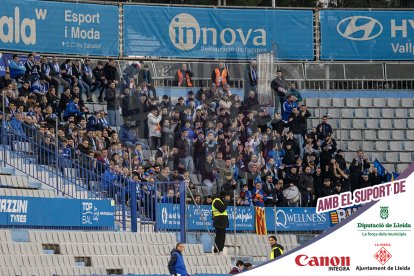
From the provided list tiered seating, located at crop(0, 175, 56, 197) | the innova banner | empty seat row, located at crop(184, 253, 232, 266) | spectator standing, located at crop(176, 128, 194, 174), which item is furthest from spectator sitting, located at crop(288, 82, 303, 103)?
the innova banner

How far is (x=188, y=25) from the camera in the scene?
115ft

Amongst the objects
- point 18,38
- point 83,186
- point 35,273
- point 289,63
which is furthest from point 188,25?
point 35,273

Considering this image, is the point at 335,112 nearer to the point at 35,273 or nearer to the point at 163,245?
the point at 163,245

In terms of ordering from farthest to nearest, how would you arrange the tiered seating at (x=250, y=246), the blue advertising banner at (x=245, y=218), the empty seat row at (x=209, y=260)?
the tiered seating at (x=250, y=246) → the blue advertising banner at (x=245, y=218) → the empty seat row at (x=209, y=260)

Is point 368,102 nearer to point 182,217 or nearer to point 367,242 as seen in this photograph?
point 182,217

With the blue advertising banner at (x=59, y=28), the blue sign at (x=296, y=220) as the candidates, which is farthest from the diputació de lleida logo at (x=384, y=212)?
the blue advertising banner at (x=59, y=28)

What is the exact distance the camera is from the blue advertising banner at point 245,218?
27.5 meters

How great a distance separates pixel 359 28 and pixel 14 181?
50.4 feet

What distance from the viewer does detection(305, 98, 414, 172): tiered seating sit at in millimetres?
35656

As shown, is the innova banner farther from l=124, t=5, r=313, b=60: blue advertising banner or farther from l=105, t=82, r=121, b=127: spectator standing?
l=124, t=5, r=313, b=60: blue advertising banner

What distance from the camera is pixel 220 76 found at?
34156 mm

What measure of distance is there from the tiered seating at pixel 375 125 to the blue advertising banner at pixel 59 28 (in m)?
7.16

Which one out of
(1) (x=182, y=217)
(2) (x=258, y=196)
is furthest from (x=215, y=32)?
(1) (x=182, y=217)

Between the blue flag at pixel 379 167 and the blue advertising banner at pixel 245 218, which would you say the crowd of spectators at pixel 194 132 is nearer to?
the blue advertising banner at pixel 245 218
